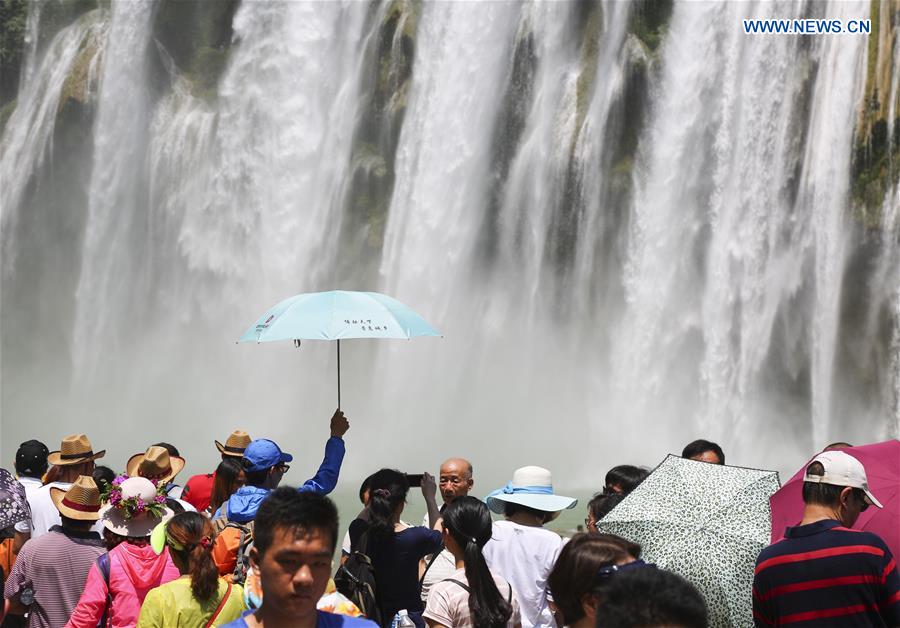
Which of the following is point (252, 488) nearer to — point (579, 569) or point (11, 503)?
point (11, 503)

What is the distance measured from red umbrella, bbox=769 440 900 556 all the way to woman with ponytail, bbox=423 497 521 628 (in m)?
1.25

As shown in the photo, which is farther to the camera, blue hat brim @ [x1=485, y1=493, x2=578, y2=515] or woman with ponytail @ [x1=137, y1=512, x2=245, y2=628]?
Result: blue hat brim @ [x1=485, y1=493, x2=578, y2=515]

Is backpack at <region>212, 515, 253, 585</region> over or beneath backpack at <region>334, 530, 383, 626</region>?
over

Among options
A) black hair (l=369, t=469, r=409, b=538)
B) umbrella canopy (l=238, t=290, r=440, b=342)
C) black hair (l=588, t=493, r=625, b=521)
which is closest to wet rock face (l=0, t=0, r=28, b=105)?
umbrella canopy (l=238, t=290, r=440, b=342)

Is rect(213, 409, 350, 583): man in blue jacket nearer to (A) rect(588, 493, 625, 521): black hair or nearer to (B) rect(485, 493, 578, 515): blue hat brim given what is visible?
(B) rect(485, 493, 578, 515): blue hat brim

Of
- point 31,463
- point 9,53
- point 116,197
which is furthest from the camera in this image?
point 9,53

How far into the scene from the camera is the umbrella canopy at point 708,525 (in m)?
4.08

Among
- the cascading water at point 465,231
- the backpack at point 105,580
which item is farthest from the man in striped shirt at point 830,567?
the cascading water at point 465,231

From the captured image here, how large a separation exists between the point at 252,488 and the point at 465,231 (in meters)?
21.9

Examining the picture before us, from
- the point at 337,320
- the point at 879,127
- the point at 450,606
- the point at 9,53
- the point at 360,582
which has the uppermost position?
the point at 9,53

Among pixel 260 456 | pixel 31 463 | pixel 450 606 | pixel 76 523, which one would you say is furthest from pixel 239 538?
pixel 31 463

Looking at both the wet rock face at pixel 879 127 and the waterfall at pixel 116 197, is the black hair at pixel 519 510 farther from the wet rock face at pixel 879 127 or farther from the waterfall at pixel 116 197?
the waterfall at pixel 116 197

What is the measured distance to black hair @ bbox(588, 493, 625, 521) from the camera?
501 cm

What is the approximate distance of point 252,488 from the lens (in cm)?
509
